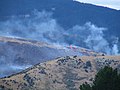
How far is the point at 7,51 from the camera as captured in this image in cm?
18275

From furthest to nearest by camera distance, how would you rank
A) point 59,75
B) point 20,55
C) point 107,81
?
1. point 20,55
2. point 59,75
3. point 107,81

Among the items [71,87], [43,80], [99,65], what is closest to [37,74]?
[43,80]

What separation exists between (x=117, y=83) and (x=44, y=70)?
233 feet

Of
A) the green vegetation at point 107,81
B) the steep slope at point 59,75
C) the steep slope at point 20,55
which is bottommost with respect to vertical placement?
the green vegetation at point 107,81

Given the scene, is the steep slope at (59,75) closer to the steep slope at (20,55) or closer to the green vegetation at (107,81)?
the steep slope at (20,55)

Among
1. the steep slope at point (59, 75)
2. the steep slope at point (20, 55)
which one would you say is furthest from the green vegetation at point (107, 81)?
the steep slope at point (20, 55)

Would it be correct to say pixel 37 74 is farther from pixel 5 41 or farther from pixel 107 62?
pixel 5 41

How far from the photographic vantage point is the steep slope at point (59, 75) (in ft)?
328

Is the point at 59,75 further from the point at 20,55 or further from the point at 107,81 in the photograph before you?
the point at 20,55

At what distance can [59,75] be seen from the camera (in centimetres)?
10944

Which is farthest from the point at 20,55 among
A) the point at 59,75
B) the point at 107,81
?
the point at 107,81

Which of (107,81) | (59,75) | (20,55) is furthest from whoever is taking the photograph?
(20,55)

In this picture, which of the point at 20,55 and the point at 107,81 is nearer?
the point at 107,81

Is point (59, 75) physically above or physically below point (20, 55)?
below
